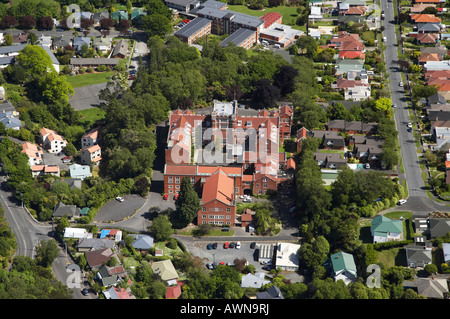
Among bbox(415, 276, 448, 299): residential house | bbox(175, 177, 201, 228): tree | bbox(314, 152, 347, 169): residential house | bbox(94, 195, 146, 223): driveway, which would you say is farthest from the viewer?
bbox(314, 152, 347, 169): residential house

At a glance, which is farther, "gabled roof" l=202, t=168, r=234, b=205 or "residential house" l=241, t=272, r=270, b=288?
"gabled roof" l=202, t=168, r=234, b=205

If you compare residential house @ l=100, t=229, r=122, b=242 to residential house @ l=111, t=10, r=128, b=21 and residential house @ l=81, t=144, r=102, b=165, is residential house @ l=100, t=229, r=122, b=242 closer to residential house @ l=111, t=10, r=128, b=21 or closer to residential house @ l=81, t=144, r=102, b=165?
residential house @ l=81, t=144, r=102, b=165

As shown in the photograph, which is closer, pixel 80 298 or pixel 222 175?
pixel 80 298

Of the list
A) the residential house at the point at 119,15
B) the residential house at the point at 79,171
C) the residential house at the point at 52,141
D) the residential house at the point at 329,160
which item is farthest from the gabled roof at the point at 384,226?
the residential house at the point at 119,15

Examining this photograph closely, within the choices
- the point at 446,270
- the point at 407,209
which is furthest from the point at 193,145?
the point at 446,270

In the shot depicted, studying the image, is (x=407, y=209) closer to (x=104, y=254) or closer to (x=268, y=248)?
(x=268, y=248)

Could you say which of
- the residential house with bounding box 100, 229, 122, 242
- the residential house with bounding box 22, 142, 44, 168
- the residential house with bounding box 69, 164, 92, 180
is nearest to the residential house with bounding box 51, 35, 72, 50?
the residential house with bounding box 22, 142, 44, 168
